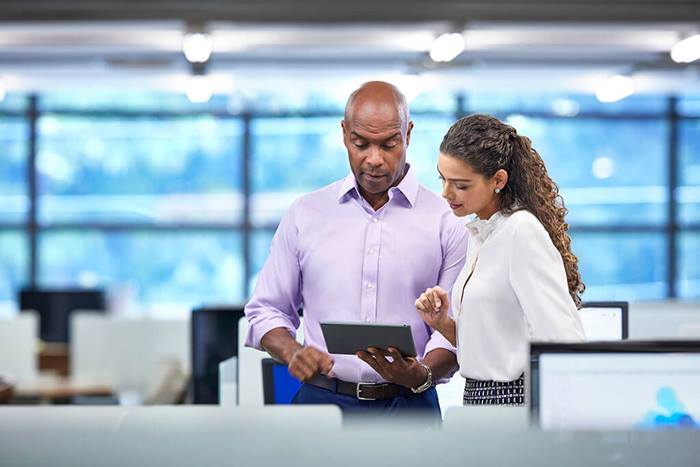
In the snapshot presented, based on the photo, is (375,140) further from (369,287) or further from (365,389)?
(365,389)

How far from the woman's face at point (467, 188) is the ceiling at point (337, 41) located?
4.05 m

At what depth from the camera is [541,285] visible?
5.78ft

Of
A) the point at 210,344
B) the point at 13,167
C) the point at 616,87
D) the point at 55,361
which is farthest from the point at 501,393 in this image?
the point at 13,167

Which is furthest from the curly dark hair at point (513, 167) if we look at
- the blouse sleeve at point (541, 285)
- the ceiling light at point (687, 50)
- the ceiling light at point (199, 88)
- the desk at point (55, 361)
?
the desk at point (55, 361)

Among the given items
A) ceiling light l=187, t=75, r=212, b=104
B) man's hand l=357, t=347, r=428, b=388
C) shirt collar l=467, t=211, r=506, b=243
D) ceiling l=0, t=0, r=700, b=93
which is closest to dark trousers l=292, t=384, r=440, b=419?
man's hand l=357, t=347, r=428, b=388

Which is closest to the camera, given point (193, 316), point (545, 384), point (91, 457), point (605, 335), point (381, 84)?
point (91, 457)

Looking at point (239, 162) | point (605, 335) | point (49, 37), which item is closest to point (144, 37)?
point (49, 37)

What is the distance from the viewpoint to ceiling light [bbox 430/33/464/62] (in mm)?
5918

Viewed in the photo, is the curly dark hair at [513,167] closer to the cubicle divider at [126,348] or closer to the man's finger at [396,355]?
the man's finger at [396,355]

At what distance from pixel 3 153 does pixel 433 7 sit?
5037mm

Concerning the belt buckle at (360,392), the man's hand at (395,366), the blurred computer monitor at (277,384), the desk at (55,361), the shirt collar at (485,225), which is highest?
the shirt collar at (485,225)

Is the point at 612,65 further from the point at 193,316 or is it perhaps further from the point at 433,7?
the point at 193,316

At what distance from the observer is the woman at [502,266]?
5.80 ft

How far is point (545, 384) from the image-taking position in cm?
138
